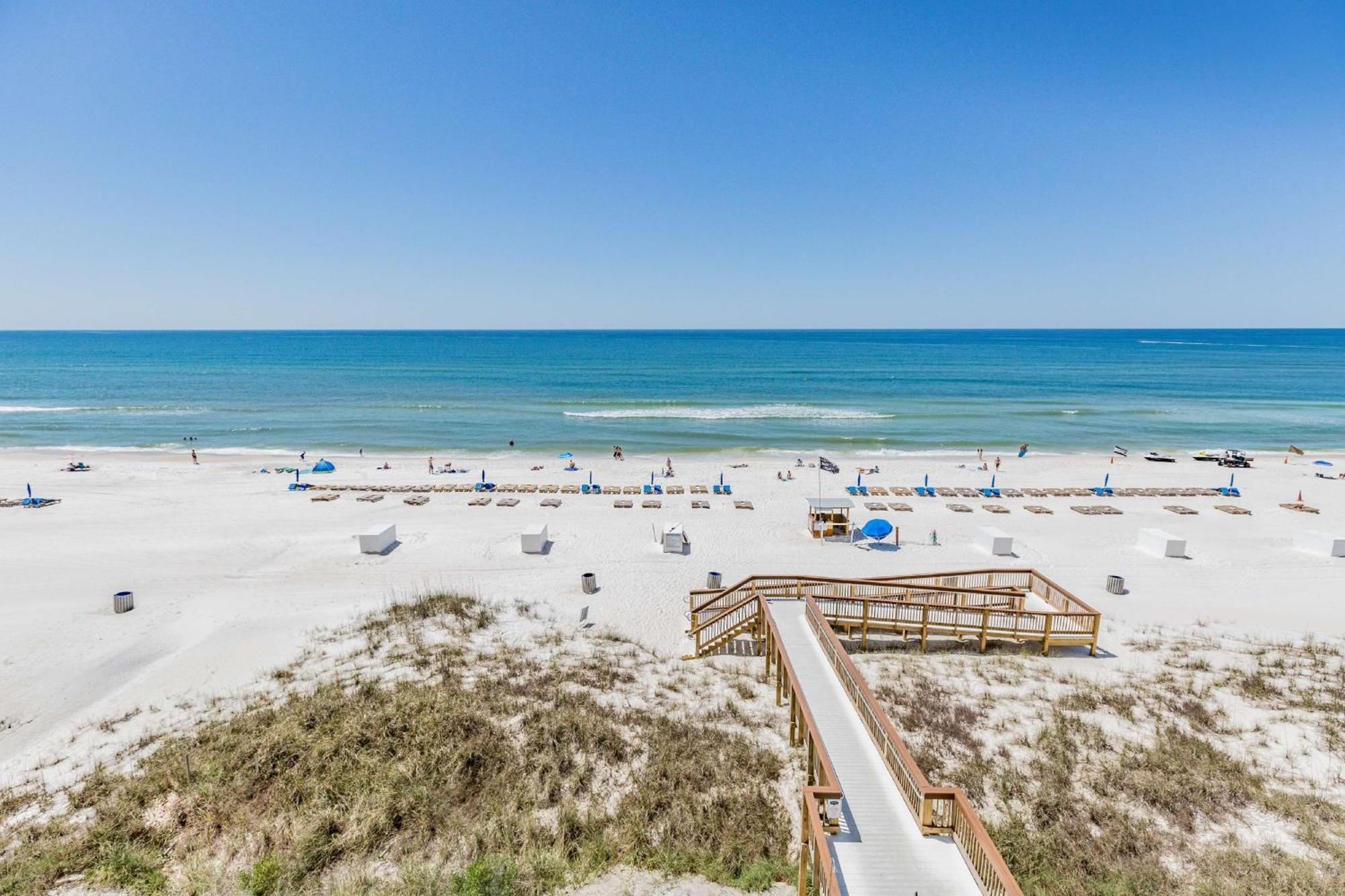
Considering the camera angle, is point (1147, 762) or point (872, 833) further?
point (1147, 762)

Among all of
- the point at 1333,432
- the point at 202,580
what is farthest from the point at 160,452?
the point at 1333,432

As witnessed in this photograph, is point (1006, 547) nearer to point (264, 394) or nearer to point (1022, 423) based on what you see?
point (1022, 423)

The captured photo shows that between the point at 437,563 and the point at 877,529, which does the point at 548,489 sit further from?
the point at 877,529

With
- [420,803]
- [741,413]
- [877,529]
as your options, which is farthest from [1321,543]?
[741,413]

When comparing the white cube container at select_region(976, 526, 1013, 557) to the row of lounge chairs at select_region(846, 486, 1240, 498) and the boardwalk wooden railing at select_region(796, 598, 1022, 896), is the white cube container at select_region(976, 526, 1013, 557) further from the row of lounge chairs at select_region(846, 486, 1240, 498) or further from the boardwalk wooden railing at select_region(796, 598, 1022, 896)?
the boardwalk wooden railing at select_region(796, 598, 1022, 896)

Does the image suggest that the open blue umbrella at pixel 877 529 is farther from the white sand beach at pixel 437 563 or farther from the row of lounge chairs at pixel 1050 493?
the row of lounge chairs at pixel 1050 493

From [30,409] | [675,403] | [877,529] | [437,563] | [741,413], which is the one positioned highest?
[30,409]
